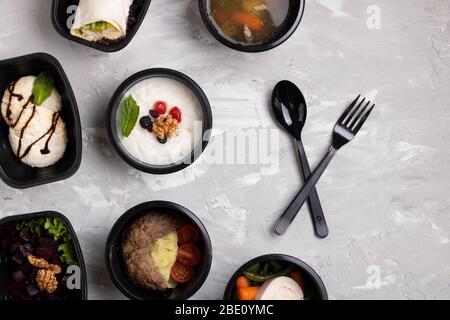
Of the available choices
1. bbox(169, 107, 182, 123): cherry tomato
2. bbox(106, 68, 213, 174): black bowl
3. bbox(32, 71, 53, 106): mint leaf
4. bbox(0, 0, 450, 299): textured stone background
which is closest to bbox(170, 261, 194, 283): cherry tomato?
bbox(0, 0, 450, 299): textured stone background

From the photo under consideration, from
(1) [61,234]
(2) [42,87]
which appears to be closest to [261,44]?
(2) [42,87]

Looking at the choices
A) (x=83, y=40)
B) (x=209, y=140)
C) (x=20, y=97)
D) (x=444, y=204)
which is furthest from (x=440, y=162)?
(x=20, y=97)

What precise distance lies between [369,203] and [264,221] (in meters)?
0.52

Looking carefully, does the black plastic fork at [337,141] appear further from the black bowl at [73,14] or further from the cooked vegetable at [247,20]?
the black bowl at [73,14]

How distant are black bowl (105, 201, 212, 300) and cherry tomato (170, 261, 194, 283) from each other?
3cm

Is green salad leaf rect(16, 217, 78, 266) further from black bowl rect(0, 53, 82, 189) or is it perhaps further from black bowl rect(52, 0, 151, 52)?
black bowl rect(52, 0, 151, 52)

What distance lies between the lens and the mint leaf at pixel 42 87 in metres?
2.73

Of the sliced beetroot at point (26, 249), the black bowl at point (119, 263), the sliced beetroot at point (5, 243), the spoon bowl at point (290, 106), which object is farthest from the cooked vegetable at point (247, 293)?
the sliced beetroot at point (5, 243)

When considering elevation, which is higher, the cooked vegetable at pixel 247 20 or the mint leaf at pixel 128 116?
the cooked vegetable at pixel 247 20

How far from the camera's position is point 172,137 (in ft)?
9.11

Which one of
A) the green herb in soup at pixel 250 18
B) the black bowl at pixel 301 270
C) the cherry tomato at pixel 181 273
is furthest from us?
the green herb in soup at pixel 250 18

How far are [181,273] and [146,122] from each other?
71cm

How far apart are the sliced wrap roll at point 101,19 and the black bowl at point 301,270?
1219 mm

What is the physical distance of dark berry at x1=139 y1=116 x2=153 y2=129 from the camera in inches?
109
